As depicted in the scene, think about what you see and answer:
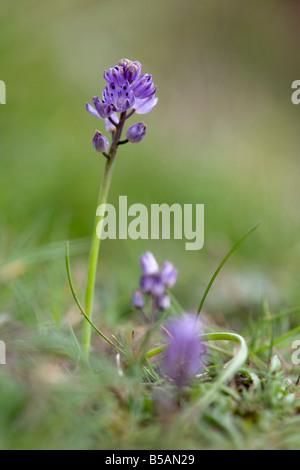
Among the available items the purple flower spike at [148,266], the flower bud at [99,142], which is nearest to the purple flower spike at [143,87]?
the flower bud at [99,142]

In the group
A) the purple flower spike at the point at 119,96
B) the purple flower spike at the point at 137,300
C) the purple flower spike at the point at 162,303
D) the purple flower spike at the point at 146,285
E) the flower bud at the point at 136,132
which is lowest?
the purple flower spike at the point at 162,303

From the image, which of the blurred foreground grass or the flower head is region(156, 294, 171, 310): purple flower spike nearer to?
the flower head

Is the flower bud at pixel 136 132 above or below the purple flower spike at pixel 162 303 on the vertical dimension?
above

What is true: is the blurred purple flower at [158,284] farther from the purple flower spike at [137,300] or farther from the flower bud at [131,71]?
the flower bud at [131,71]

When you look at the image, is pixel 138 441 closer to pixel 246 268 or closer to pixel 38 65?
pixel 246 268

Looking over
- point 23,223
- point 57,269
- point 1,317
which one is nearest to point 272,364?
point 1,317

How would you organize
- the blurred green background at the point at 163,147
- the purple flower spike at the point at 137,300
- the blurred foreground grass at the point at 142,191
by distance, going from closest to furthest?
1. the blurred foreground grass at the point at 142,191
2. the purple flower spike at the point at 137,300
3. the blurred green background at the point at 163,147

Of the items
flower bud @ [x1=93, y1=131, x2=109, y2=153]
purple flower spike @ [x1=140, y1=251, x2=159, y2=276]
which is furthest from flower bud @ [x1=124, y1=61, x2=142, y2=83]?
purple flower spike @ [x1=140, y1=251, x2=159, y2=276]

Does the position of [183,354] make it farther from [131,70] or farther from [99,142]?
[131,70]
